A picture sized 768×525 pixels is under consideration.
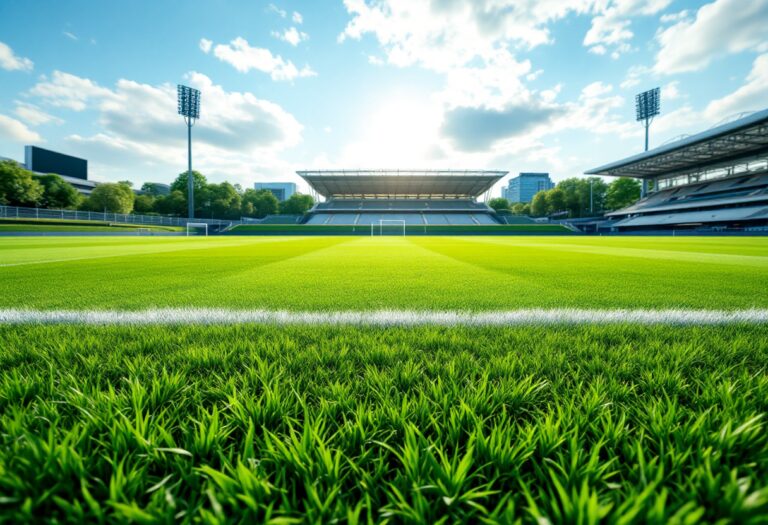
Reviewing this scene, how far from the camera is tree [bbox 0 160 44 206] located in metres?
34.0

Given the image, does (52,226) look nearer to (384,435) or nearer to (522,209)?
(384,435)

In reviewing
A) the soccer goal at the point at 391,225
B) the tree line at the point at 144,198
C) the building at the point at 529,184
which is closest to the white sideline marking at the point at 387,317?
the soccer goal at the point at 391,225

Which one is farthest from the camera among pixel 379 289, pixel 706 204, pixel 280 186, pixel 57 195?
pixel 280 186

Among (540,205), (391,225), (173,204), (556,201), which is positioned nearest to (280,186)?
(173,204)

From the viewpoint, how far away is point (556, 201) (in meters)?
69.3

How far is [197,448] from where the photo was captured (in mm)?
901

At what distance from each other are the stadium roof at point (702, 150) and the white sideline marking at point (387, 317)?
43321 mm

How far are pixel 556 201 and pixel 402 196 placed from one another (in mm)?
34124

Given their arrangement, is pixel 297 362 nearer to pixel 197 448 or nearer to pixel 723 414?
pixel 197 448

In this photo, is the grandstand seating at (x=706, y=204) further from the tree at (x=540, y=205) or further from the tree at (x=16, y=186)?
the tree at (x=16, y=186)

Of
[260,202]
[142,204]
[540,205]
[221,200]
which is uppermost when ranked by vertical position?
[260,202]

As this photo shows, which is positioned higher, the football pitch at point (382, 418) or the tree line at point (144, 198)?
the tree line at point (144, 198)

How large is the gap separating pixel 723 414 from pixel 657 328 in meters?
1.55

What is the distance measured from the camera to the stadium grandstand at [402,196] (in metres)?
58.4
